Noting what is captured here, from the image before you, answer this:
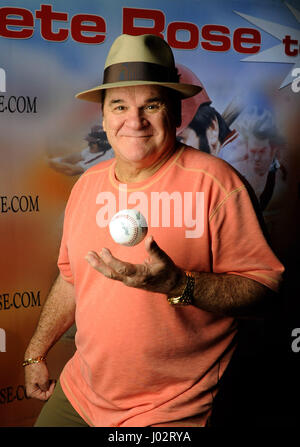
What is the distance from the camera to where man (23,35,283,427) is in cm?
155

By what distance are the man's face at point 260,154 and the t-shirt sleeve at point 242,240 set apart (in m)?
1.45

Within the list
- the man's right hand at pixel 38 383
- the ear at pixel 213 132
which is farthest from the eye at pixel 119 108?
the ear at pixel 213 132

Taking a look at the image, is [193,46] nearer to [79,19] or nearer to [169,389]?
[79,19]

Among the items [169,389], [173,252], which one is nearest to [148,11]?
[173,252]

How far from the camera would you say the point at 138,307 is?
5.21 feet

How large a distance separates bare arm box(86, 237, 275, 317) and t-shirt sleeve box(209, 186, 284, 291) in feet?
0.14

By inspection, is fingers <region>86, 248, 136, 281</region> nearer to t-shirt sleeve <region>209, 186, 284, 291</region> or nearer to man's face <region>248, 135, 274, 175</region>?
t-shirt sleeve <region>209, 186, 284, 291</region>

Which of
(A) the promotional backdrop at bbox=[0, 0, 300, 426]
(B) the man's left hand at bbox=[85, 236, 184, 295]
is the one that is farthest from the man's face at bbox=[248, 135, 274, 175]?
(B) the man's left hand at bbox=[85, 236, 184, 295]

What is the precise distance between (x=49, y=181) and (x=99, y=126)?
0.42 metres

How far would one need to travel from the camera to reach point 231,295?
1.51 metres

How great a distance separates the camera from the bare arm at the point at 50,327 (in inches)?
78.8

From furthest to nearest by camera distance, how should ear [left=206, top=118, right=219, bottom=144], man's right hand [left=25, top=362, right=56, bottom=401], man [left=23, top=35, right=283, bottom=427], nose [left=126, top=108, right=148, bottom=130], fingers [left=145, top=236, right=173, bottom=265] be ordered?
ear [left=206, top=118, right=219, bottom=144]
man's right hand [left=25, top=362, right=56, bottom=401]
nose [left=126, top=108, right=148, bottom=130]
man [left=23, top=35, right=283, bottom=427]
fingers [left=145, top=236, right=173, bottom=265]

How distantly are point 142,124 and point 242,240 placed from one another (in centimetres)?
51

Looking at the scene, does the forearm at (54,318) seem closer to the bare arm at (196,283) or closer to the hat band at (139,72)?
the bare arm at (196,283)
